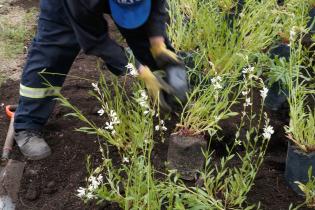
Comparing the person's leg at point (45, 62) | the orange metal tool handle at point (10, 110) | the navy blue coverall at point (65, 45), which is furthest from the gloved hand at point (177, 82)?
the orange metal tool handle at point (10, 110)

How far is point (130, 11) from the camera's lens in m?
2.02

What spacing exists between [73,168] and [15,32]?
1.81m

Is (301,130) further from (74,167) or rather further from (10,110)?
(10,110)

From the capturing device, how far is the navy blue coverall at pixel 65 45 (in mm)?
2127

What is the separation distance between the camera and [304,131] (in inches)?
85.8

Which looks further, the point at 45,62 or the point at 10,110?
the point at 10,110

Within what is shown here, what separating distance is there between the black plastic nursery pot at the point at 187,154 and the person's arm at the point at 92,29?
0.45 meters

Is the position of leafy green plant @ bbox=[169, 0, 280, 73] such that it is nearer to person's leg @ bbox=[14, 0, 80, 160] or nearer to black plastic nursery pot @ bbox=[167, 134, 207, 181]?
black plastic nursery pot @ bbox=[167, 134, 207, 181]

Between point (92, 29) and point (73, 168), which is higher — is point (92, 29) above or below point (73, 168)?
above

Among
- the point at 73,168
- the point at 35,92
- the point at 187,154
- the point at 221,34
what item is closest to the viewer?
the point at 187,154

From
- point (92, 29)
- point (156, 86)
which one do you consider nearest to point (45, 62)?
point (92, 29)

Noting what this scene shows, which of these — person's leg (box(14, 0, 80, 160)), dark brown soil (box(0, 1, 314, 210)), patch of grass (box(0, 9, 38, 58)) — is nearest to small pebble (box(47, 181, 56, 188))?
dark brown soil (box(0, 1, 314, 210))

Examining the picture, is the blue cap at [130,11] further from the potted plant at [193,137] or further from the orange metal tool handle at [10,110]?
the orange metal tool handle at [10,110]

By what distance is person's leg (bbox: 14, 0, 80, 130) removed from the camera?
8.05 ft
